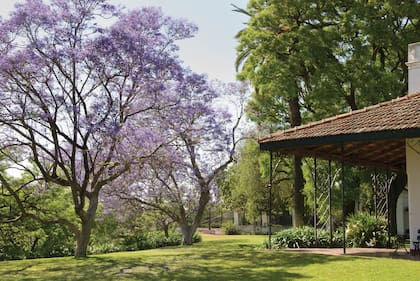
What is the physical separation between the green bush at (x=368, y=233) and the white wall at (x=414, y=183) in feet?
A: 8.26

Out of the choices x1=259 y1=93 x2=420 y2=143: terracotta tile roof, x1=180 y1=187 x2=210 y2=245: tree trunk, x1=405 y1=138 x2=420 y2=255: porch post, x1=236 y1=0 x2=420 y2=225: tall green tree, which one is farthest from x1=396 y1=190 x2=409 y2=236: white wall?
x1=259 y1=93 x2=420 y2=143: terracotta tile roof

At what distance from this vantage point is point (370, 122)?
13.0 metres

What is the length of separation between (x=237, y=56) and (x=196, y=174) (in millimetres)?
6258

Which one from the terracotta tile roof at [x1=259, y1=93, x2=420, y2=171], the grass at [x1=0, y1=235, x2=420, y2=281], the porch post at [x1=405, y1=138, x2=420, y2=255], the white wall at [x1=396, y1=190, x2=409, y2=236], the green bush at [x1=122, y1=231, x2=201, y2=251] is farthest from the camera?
the white wall at [x1=396, y1=190, x2=409, y2=236]

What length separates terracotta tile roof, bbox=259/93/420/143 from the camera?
12227 millimetres

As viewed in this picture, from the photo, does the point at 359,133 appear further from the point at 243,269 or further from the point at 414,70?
the point at 243,269

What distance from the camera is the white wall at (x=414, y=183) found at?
44.7 ft

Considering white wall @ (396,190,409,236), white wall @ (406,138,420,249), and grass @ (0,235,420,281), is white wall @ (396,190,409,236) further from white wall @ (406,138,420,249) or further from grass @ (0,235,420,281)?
grass @ (0,235,420,281)

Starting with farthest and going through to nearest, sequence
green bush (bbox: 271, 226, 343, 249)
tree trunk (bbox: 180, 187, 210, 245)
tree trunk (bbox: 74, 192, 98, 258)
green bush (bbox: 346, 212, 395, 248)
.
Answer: tree trunk (bbox: 180, 187, 210, 245)
green bush (bbox: 271, 226, 343, 249)
tree trunk (bbox: 74, 192, 98, 258)
green bush (bbox: 346, 212, 395, 248)

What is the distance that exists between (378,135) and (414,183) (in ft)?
8.08

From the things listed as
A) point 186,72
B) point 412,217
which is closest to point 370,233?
point 412,217

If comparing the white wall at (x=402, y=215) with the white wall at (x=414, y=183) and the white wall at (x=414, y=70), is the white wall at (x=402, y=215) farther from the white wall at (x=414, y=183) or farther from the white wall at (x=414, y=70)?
the white wall at (x=414, y=183)

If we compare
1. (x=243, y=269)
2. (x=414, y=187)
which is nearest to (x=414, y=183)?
(x=414, y=187)

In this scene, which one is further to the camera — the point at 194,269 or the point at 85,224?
the point at 85,224
